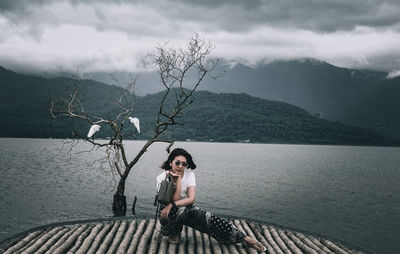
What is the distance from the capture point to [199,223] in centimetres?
768

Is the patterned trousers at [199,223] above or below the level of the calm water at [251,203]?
above

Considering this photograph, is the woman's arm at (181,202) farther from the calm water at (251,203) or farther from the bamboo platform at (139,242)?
the calm water at (251,203)

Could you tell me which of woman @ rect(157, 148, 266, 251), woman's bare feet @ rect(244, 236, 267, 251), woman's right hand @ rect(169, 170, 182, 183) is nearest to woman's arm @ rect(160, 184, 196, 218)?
woman @ rect(157, 148, 266, 251)

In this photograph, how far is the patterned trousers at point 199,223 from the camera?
296 inches

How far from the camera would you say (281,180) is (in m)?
51.9

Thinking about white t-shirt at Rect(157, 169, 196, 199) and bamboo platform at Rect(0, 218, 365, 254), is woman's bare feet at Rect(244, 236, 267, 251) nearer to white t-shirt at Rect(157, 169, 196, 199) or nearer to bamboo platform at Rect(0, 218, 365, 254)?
bamboo platform at Rect(0, 218, 365, 254)

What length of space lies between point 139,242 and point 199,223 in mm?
1812

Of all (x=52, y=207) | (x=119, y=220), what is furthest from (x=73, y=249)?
(x=52, y=207)

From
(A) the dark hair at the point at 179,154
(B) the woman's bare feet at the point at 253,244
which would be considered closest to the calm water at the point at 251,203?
(A) the dark hair at the point at 179,154

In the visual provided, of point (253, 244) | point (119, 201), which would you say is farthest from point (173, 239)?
point (119, 201)

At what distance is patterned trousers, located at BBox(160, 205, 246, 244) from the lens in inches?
296

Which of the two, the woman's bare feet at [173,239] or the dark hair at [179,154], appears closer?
the dark hair at [179,154]

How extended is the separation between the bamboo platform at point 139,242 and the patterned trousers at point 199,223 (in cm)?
30

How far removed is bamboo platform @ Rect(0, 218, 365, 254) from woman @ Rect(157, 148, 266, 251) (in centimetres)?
29
